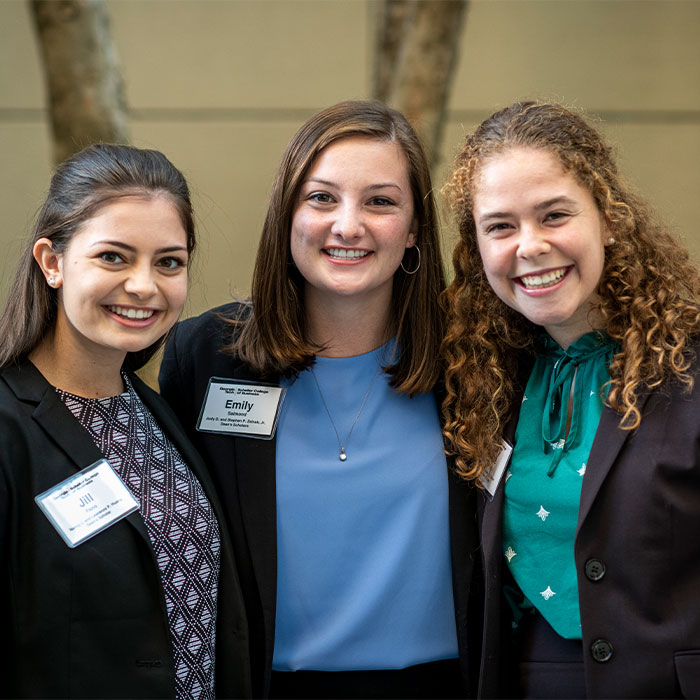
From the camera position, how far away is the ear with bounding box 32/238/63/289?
178 cm

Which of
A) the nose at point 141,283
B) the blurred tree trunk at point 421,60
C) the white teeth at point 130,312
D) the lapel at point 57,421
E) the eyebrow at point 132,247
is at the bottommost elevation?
the lapel at point 57,421

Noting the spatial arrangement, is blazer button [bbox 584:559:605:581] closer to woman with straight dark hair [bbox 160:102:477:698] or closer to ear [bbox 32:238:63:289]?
woman with straight dark hair [bbox 160:102:477:698]

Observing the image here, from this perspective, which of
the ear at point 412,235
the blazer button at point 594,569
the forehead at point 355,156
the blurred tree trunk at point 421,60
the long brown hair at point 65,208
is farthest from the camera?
the blurred tree trunk at point 421,60

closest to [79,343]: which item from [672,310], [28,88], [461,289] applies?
[461,289]

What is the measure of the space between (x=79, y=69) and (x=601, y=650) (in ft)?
14.1

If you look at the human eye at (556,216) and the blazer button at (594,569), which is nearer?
the blazer button at (594,569)

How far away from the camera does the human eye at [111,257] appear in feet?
5.71

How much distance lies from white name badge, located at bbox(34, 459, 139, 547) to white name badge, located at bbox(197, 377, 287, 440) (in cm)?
46

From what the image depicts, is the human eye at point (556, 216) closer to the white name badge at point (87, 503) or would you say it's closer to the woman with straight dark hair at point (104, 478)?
the woman with straight dark hair at point (104, 478)

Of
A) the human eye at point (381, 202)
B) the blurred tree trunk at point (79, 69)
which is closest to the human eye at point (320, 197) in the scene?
the human eye at point (381, 202)

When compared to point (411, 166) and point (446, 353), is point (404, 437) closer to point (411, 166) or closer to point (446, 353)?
point (446, 353)

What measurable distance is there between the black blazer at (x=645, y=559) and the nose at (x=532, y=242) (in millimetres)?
421

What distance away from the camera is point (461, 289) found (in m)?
2.20

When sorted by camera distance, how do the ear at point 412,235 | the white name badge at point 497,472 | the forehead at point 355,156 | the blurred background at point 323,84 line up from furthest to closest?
the blurred background at point 323,84 → the ear at point 412,235 → the forehead at point 355,156 → the white name badge at point 497,472
